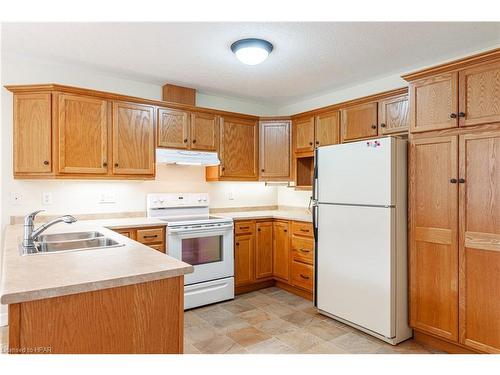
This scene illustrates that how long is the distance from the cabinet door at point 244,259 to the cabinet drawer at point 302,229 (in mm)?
514

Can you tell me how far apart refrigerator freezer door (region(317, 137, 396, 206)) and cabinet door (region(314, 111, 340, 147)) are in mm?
638

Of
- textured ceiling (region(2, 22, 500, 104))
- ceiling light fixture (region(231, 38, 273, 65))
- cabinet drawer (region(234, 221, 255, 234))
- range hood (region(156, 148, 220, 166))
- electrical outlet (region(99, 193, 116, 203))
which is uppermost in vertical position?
textured ceiling (region(2, 22, 500, 104))

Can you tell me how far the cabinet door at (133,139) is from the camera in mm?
3258

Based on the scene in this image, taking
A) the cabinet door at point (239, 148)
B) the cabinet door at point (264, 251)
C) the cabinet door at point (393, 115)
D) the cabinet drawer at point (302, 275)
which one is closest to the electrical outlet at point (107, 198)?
the cabinet door at point (239, 148)

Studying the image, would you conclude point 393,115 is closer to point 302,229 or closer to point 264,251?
point 302,229

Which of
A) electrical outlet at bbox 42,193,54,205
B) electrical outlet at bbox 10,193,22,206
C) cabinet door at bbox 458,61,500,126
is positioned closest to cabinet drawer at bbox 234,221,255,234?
electrical outlet at bbox 42,193,54,205

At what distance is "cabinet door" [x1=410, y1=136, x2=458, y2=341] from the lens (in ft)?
7.80

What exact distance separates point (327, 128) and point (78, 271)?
302cm

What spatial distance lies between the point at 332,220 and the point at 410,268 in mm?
729

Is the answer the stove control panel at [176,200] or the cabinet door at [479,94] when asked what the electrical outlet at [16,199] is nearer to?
the stove control panel at [176,200]

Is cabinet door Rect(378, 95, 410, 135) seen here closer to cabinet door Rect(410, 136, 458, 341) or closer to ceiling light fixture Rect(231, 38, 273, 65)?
cabinet door Rect(410, 136, 458, 341)

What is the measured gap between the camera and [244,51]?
8.66 feet

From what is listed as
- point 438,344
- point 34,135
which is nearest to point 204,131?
point 34,135
